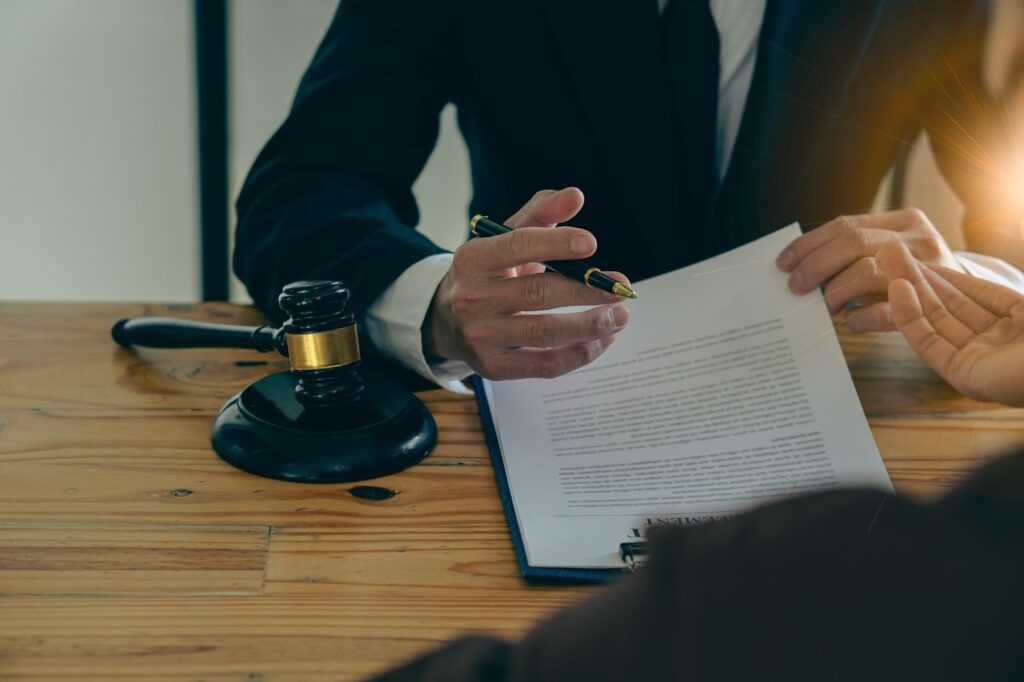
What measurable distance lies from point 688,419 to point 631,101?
546mm

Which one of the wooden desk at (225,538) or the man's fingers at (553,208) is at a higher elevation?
the man's fingers at (553,208)

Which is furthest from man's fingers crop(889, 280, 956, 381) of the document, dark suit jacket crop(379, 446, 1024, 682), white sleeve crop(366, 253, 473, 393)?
dark suit jacket crop(379, 446, 1024, 682)

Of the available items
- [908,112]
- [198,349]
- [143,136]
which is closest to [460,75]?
[198,349]

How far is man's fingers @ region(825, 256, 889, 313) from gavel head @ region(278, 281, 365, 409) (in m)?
0.47

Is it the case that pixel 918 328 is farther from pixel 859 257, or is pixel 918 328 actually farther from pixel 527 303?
pixel 527 303

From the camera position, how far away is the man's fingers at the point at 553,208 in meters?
0.71

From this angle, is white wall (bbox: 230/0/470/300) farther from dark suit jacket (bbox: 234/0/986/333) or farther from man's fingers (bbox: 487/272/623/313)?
man's fingers (bbox: 487/272/623/313)

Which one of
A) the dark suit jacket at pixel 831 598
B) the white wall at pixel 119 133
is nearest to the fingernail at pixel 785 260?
the dark suit jacket at pixel 831 598

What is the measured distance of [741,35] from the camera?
112 centimetres

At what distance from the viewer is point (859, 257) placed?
2.77 ft

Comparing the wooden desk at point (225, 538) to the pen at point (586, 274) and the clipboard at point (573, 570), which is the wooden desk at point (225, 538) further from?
the pen at point (586, 274)

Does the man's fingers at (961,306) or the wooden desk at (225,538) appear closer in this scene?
the wooden desk at (225,538)

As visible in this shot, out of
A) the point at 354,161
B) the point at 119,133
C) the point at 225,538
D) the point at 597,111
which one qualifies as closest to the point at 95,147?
the point at 119,133

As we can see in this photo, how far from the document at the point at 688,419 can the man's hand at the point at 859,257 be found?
0.02 m
